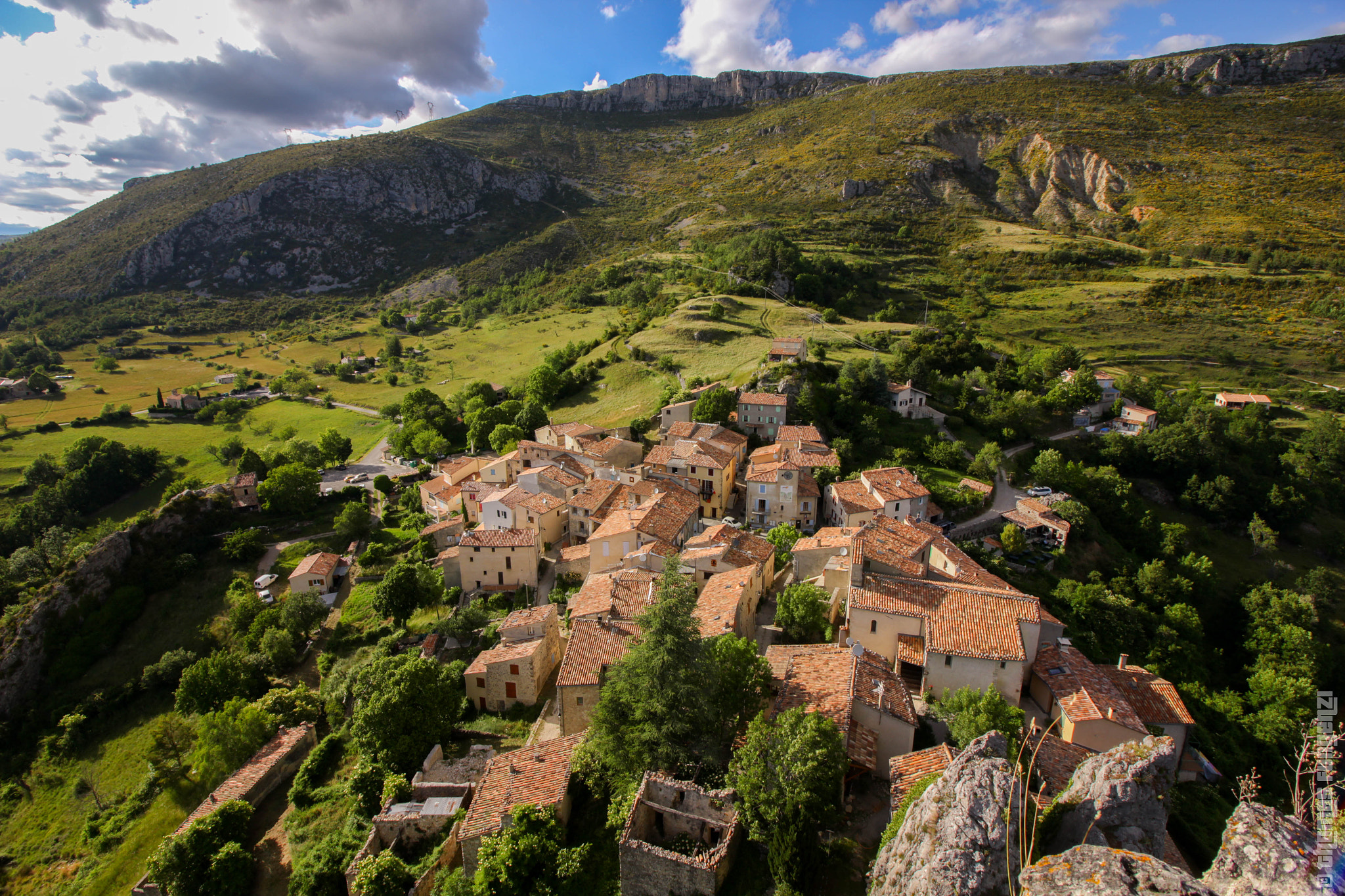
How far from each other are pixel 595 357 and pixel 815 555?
62.7 m

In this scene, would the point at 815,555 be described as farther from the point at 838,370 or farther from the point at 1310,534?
the point at 1310,534

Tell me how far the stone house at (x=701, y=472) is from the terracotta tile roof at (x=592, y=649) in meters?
21.1

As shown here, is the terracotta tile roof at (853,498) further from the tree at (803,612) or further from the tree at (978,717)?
the tree at (978,717)

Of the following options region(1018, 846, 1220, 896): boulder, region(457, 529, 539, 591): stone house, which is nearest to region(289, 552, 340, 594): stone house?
region(457, 529, 539, 591): stone house

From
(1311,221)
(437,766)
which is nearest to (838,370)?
(437,766)

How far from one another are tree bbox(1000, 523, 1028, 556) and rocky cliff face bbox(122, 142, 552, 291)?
597 feet

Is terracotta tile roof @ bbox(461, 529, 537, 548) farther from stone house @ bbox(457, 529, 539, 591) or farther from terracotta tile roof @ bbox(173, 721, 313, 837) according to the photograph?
terracotta tile roof @ bbox(173, 721, 313, 837)

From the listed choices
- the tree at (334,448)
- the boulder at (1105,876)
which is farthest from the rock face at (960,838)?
the tree at (334,448)

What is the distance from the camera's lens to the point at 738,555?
35094 millimetres

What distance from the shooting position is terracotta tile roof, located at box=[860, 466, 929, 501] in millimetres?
44094

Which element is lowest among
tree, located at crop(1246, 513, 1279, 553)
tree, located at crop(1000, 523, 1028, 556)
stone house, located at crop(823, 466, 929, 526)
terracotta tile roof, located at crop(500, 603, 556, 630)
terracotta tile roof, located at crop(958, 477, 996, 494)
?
tree, located at crop(1246, 513, 1279, 553)

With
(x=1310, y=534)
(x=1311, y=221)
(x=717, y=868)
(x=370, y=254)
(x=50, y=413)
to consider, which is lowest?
(x=1310, y=534)

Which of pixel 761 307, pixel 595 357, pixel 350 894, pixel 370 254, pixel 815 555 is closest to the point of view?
pixel 350 894

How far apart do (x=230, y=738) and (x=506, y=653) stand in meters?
15.4
